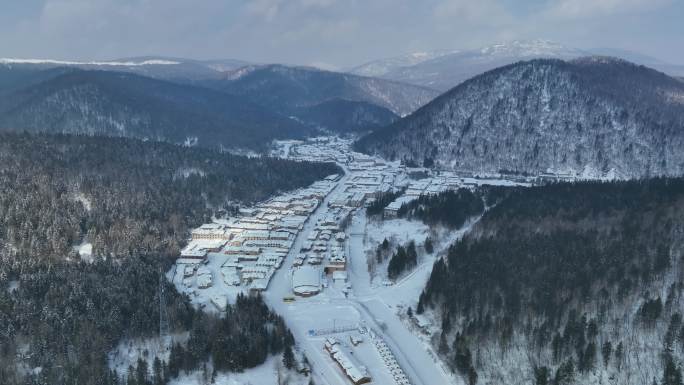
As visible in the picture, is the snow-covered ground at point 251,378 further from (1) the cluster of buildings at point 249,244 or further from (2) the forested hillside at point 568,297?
(1) the cluster of buildings at point 249,244

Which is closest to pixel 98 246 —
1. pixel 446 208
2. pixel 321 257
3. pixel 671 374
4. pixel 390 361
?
pixel 321 257

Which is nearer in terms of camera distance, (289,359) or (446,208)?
(289,359)

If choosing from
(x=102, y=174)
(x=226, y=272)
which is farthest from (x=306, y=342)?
(x=102, y=174)

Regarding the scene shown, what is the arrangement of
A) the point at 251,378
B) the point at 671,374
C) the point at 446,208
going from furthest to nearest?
1. the point at 446,208
2. the point at 251,378
3. the point at 671,374

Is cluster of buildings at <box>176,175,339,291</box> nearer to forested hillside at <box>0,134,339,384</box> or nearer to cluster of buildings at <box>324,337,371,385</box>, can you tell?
forested hillside at <box>0,134,339,384</box>

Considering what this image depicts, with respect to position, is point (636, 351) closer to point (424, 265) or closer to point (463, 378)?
point (463, 378)

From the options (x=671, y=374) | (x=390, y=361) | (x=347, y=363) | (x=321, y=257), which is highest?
(x=671, y=374)

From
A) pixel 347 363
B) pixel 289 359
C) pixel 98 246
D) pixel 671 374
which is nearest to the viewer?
pixel 671 374

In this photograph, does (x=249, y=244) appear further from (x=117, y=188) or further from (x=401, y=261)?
(x=117, y=188)
